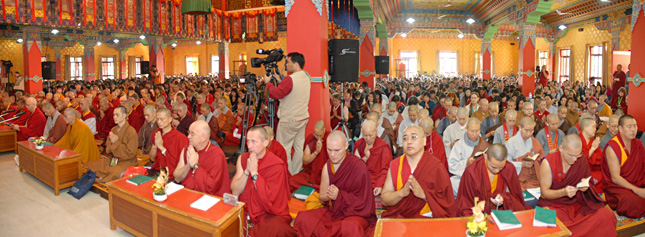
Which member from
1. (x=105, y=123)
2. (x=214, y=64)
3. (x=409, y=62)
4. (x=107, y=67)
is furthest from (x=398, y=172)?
(x=107, y=67)

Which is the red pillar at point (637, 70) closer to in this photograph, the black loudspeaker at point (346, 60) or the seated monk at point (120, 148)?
the black loudspeaker at point (346, 60)

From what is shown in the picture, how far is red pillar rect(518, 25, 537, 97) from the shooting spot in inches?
534

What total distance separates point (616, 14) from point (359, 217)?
17.7 m

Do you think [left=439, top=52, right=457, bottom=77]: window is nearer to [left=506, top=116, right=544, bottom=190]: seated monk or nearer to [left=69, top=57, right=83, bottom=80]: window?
[left=69, top=57, right=83, bottom=80]: window

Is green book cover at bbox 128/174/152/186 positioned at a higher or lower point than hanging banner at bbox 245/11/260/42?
lower

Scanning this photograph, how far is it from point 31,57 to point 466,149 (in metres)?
13.1

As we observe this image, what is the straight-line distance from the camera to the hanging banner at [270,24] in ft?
65.8

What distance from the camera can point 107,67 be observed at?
1188 inches

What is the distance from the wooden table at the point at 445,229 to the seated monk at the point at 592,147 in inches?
101

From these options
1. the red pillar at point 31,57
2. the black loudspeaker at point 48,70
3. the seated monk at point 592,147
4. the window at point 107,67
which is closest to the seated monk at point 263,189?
the seated monk at point 592,147

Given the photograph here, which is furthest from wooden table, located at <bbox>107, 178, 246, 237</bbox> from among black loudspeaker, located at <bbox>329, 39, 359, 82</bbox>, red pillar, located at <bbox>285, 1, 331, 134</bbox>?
black loudspeaker, located at <bbox>329, 39, 359, 82</bbox>

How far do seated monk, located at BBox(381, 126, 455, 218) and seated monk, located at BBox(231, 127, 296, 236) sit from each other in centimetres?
88

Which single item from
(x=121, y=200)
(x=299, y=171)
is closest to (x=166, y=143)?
(x=121, y=200)

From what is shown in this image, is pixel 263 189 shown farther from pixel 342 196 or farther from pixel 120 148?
pixel 120 148
